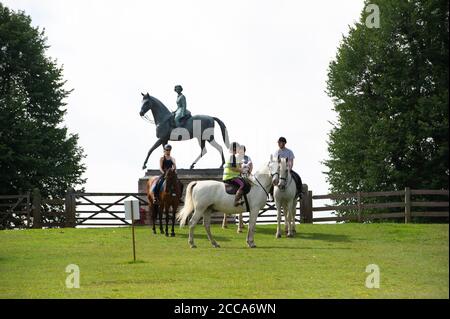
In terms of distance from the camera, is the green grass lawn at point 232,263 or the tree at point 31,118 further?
the tree at point 31,118

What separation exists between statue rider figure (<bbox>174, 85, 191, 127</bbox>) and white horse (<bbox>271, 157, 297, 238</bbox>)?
696cm

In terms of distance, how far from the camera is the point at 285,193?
28.0 meters

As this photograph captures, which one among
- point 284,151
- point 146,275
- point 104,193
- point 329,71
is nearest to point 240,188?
point 284,151

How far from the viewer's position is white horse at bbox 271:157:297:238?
1054 inches

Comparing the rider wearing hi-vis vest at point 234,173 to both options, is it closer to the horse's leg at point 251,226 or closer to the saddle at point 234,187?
the saddle at point 234,187

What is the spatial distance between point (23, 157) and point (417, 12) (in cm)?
1946

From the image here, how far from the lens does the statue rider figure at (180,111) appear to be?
34.2 meters

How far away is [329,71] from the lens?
48812 mm

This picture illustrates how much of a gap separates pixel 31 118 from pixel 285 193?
2420cm

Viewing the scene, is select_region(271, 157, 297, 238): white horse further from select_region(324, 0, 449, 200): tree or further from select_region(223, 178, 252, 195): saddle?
select_region(324, 0, 449, 200): tree

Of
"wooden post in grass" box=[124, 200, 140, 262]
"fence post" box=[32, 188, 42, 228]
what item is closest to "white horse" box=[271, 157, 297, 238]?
"wooden post in grass" box=[124, 200, 140, 262]

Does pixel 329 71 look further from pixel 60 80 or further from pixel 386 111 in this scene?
pixel 60 80

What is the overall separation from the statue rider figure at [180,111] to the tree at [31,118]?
44.5ft

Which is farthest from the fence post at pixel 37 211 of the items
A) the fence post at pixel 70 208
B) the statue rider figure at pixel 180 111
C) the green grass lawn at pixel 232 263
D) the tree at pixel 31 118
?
the tree at pixel 31 118
